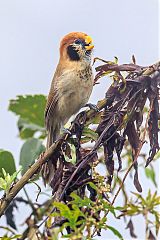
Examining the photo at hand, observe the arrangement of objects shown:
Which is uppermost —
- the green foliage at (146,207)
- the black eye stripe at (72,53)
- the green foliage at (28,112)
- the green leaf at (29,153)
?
the black eye stripe at (72,53)

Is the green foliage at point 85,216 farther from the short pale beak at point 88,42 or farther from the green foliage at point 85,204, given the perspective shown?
the short pale beak at point 88,42

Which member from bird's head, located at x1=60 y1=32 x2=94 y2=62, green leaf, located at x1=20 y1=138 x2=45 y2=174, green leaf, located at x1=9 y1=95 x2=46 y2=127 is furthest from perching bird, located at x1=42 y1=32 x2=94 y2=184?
green leaf, located at x1=20 y1=138 x2=45 y2=174

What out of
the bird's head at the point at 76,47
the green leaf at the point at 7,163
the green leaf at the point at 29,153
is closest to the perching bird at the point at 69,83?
the bird's head at the point at 76,47

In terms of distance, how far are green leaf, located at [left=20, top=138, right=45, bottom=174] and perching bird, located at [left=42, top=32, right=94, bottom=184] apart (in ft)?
2.86

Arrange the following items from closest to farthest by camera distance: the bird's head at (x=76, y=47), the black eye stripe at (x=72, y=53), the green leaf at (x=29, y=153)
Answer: the green leaf at (x=29, y=153), the bird's head at (x=76, y=47), the black eye stripe at (x=72, y=53)

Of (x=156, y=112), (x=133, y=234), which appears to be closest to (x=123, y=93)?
(x=156, y=112)

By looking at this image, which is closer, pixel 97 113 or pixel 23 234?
pixel 23 234

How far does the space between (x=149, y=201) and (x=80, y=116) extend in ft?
1.54

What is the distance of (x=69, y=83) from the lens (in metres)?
2.76

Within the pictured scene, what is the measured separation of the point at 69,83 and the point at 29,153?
1.19 metres

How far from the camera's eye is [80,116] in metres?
1.37

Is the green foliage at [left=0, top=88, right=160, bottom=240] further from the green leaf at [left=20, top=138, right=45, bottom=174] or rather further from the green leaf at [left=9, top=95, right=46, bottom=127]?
the green leaf at [left=9, top=95, right=46, bottom=127]

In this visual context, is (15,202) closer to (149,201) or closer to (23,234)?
(23,234)

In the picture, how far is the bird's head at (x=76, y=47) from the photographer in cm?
251
